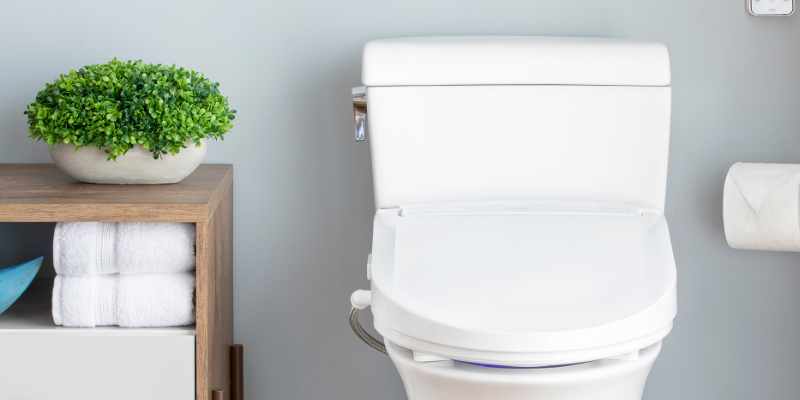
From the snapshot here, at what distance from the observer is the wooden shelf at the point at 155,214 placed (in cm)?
80

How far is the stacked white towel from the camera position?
0.83 m

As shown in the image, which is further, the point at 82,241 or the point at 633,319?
the point at 82,241

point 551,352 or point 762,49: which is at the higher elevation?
point 762,49

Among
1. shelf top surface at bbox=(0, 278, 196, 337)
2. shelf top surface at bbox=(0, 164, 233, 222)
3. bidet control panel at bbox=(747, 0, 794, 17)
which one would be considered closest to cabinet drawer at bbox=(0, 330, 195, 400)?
shelf top surface at bbox=(0, 278, 196, 337)

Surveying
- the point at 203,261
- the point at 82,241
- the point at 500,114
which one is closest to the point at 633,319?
the point at 500,114

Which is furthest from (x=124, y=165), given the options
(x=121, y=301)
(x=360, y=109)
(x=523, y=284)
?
(x=523, y=284)

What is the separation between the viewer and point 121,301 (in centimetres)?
84

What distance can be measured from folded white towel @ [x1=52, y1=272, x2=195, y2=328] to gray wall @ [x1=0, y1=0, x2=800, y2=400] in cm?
32

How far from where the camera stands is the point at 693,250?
3.88 ft

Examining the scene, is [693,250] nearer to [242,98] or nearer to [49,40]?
[242,98]

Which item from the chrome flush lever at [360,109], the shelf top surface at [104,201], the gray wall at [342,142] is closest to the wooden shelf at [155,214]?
the shelf top surface at [104,201]

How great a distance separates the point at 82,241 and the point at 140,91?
22 centimetres

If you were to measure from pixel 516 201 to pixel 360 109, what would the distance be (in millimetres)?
297

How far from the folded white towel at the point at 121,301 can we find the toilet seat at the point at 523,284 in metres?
0.28
